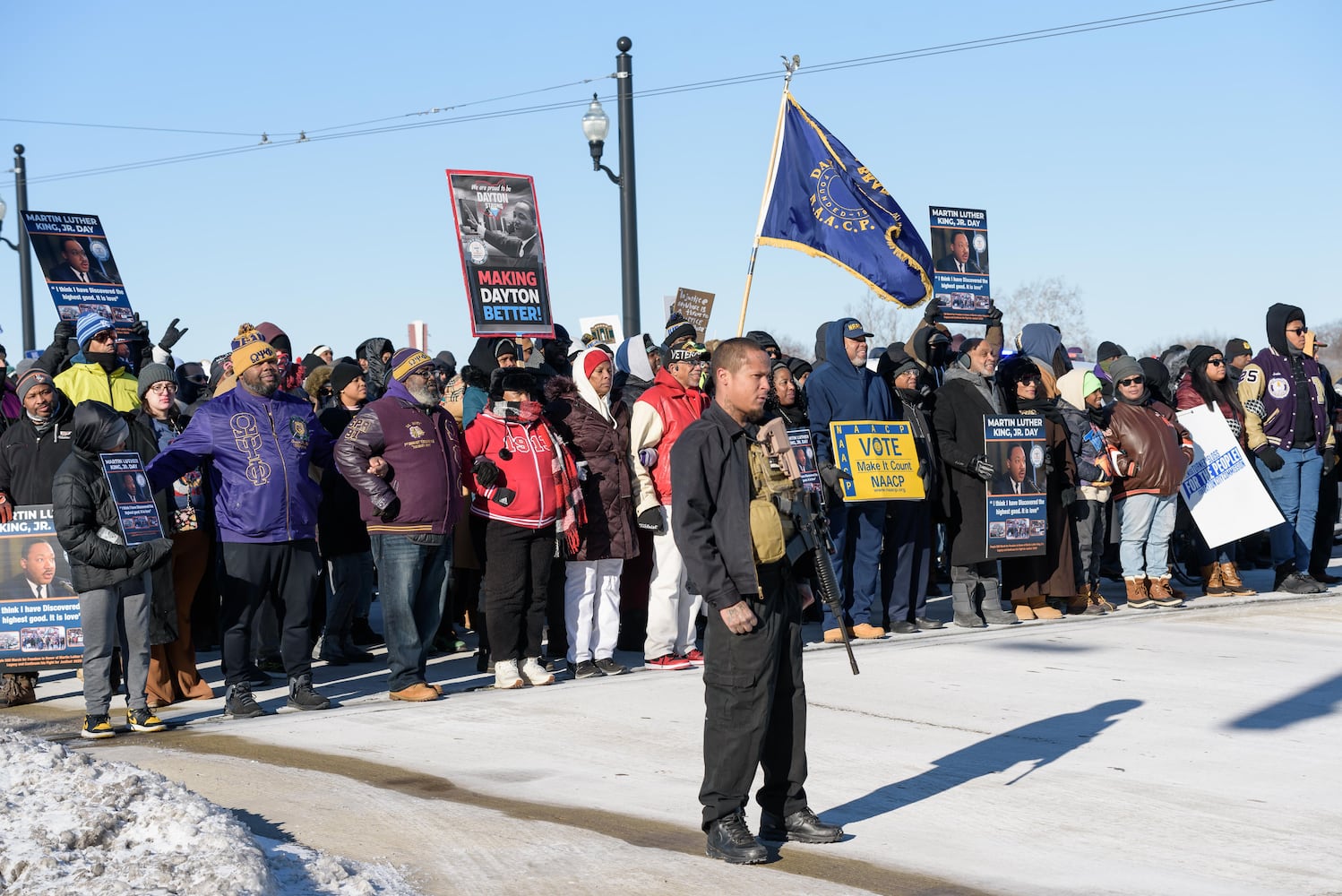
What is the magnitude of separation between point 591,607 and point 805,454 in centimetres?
227

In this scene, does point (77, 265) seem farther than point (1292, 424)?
Yes

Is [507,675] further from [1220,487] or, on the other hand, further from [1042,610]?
[1220,487]

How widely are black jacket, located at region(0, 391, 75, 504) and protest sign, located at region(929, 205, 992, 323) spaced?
10074mm

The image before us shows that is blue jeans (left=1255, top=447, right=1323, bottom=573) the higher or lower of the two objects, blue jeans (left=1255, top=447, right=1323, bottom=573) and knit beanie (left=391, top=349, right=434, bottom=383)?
the lower

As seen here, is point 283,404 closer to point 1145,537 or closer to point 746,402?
point 746,402

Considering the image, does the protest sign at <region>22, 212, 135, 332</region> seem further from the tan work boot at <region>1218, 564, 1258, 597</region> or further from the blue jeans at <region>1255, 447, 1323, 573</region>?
the blue jeans at <region>1255, 447, 1323, 573</region>

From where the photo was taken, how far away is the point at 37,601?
29.5 feet

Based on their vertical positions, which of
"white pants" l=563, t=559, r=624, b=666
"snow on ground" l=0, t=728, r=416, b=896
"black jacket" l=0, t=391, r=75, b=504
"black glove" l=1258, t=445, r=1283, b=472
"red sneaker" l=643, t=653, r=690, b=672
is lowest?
"red sneaker" l=643, t=653, r=690, b=672

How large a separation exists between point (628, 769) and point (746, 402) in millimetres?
2129

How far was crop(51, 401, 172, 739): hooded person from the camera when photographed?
807 cm

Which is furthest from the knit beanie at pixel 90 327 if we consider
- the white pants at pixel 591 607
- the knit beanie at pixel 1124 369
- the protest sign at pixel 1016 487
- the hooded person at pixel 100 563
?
the knit beanie at pixel 1124 369

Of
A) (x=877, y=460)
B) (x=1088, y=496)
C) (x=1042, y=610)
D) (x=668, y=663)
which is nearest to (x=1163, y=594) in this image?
(x=1088, y=496)

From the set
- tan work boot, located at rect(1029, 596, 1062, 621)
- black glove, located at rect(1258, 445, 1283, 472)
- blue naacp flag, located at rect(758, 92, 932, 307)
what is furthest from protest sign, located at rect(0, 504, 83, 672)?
black glove, located at rect(1258, 445, 1283, 472)

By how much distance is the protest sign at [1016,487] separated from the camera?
11766 millimetres
